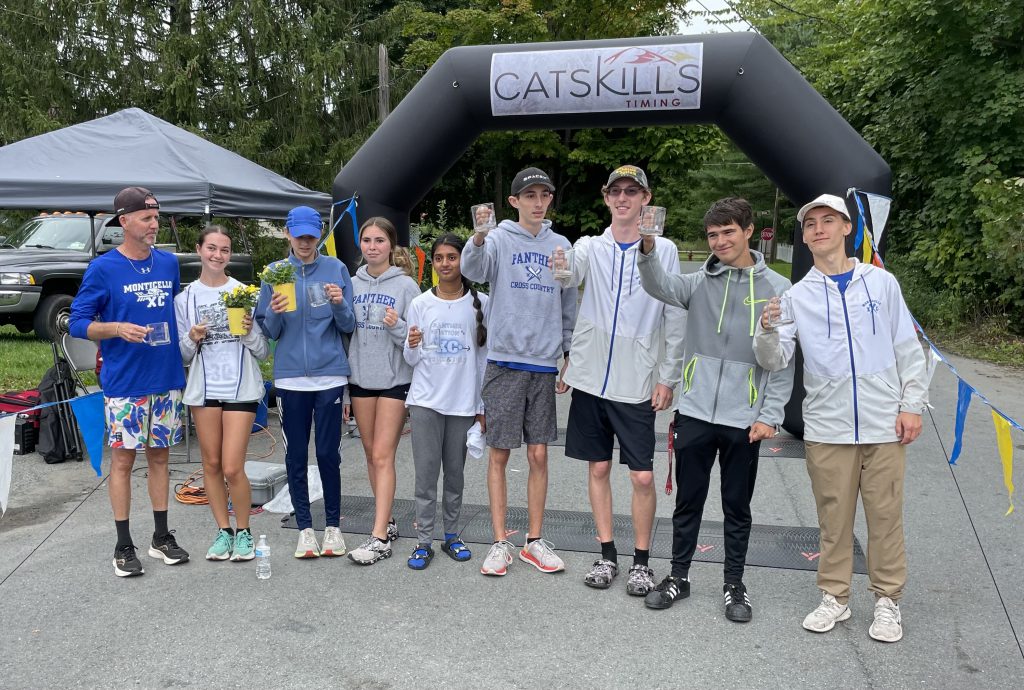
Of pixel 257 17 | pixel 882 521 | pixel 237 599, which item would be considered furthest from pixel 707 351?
pixel 257 17

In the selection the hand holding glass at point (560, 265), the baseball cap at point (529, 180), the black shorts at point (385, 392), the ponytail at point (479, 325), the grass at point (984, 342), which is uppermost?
the baseball cap at point (529, 180)

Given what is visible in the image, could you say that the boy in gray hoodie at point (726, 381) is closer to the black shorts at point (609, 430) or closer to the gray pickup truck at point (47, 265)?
the black shorts at point (609, 430)

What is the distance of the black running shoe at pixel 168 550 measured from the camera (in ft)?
14.8

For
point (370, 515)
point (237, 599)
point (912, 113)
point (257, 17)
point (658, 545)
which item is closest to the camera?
point (237, 599)

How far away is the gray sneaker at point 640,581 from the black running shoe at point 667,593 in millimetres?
39

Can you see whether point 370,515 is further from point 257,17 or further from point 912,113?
point 257,17

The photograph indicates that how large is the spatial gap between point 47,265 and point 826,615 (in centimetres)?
1193

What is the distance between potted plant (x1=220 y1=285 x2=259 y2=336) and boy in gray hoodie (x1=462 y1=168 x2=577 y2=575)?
1.12m

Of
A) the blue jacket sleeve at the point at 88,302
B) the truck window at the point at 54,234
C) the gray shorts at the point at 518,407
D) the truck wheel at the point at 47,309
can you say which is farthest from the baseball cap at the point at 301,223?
the truck window at the point at 54,234

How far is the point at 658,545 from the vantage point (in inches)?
190

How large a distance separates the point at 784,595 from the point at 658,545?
84 cm

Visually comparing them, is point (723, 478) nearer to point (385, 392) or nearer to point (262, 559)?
point (385, 392)

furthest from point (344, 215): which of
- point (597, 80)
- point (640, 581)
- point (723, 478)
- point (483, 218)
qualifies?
point (723, 478)

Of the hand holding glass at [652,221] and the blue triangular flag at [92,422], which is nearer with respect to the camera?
the hand holding glass at [652,221]
